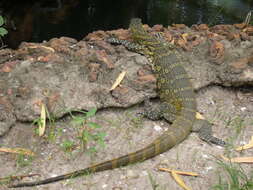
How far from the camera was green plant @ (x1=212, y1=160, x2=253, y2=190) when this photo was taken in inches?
139

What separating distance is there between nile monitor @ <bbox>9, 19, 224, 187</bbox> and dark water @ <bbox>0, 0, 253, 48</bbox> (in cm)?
278

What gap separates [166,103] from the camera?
4941 millimetres

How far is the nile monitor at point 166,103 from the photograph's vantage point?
387 cm

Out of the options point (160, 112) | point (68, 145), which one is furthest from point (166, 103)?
point (68, 145)

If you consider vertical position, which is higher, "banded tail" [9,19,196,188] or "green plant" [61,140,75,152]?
"banded tail" [9,19,196,188]

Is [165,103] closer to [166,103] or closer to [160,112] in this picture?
[166,103]

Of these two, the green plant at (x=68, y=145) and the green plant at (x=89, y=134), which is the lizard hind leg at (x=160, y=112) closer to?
the green plant at (x=89, y=134)

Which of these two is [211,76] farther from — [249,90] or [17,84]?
[17,84]

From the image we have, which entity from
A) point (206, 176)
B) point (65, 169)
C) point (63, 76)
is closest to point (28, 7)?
point (63, 76)

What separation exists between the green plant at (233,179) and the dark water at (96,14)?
5139 mm

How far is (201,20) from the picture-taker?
8953 millimetres

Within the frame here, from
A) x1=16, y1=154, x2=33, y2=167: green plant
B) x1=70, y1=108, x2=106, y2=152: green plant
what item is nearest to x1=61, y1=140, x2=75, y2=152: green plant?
x1=70, y1=108, x2=106, y2=152: green plant

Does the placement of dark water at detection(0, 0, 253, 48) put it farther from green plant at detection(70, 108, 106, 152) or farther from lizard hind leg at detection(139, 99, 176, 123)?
green plant at detection(70, 108, 106, 152)

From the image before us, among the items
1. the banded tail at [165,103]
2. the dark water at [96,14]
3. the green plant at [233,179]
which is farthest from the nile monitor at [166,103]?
the dark water at [96,14]
